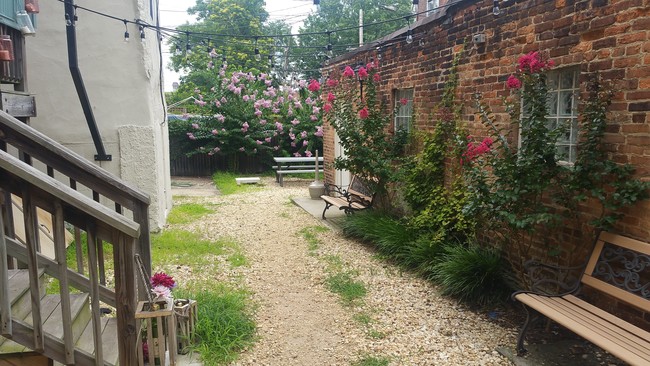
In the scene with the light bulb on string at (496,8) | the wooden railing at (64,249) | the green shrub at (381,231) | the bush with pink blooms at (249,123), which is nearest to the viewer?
the wooden railing at (64,249)

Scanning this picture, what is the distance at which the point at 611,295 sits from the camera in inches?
145

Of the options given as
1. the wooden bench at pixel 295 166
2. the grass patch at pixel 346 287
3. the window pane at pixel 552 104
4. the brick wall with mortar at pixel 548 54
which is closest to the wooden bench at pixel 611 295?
the brick wall with mortar at pixel 548 54

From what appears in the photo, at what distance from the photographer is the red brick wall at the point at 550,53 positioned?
3.65 meters

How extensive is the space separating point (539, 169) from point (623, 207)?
0.68m

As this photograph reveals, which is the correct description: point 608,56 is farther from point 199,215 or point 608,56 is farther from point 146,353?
point 199,215

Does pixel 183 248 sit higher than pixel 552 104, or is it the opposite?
pixel 552 104

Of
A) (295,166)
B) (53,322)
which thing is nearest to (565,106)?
(53,322)

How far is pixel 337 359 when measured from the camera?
154 inches

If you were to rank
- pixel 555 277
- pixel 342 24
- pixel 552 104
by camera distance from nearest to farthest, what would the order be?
pixel 555 277, pixel 552 104, pixel 342 24

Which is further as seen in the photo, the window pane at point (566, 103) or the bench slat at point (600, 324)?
the window pane at point (566, 103)

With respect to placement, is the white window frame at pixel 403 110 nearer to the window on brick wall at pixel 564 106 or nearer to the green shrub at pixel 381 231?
the green shrub at pixel 381 231

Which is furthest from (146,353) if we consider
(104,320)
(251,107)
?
(251,107)

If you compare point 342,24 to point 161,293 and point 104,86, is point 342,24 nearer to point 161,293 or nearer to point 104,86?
point 104,86

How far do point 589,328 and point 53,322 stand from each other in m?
3.41
